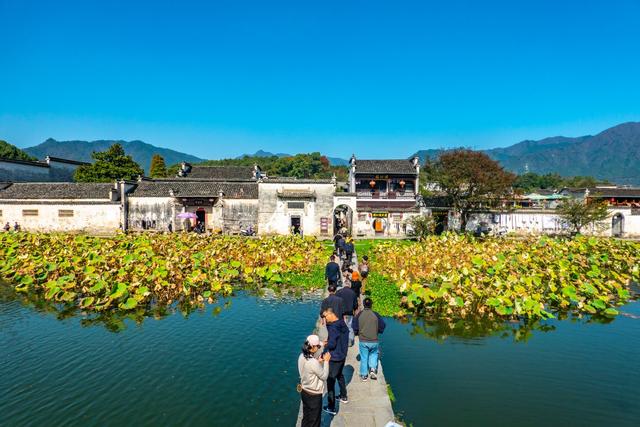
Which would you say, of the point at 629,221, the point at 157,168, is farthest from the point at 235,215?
the point at 629,221

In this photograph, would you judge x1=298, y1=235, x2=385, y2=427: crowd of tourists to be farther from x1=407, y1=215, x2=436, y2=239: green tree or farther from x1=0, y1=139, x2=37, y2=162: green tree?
x1=0, y1=139, x2=37, y2=162: green tree

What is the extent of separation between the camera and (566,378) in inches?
318

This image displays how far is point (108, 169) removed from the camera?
145 ft

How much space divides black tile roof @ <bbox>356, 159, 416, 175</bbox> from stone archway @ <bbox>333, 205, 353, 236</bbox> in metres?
5.03

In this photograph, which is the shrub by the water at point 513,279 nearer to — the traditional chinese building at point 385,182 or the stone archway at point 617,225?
the stone archway at point 617,225

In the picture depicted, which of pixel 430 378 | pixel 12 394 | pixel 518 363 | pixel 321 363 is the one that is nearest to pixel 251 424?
pixel 321 363

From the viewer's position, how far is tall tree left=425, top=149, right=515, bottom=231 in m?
29.3

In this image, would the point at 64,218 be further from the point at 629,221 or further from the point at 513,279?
the point at 629,221

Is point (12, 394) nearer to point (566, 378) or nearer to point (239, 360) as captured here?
point (239, 360)

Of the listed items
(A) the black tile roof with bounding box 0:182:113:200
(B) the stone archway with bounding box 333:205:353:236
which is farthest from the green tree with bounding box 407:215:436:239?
(A) the black tile roof with bounding box 0:182:113:200

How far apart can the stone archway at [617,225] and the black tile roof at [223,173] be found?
110ft

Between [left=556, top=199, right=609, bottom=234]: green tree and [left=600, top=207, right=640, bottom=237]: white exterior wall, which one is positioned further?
[left=600, top=207, right=640, bottom=237]: white exterior wall

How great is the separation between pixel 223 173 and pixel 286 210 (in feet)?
43.9

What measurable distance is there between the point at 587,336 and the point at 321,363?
9109 mm
